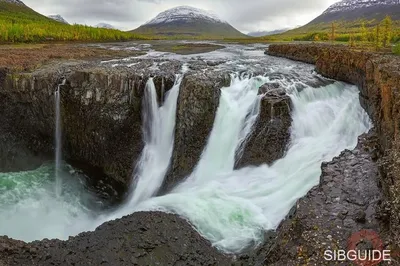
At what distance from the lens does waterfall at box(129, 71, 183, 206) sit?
20797 mm

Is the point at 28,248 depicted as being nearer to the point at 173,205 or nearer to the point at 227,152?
the point at 173,205

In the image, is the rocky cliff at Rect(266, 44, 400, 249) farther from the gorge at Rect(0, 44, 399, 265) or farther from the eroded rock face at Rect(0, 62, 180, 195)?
the eroded rock face at Rect(0, 62, 180, 195)

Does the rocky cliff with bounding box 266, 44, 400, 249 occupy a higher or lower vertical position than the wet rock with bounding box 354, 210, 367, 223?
higher

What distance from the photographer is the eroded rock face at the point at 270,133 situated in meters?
17.8

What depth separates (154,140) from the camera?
73.5 ft

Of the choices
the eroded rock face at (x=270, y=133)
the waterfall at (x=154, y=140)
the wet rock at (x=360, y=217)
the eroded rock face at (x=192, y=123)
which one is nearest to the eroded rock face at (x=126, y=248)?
the wet rock at (x=360, y=217)

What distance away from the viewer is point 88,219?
58.4 ft

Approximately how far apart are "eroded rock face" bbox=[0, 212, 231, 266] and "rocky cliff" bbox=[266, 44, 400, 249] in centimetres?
544

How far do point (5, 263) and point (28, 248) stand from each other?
809 millimetres

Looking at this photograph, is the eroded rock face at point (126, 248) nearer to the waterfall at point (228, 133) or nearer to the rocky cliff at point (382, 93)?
the rocky cliff at point (382, 93)

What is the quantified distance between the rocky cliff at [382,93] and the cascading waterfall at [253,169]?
1.24 m

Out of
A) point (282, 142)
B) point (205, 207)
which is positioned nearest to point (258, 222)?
point (205, 207)

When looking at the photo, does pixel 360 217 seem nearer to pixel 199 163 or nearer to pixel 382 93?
pixel 382 93

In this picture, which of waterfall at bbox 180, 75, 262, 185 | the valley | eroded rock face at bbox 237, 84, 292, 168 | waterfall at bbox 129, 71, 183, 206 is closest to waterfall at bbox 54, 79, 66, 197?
the valley
